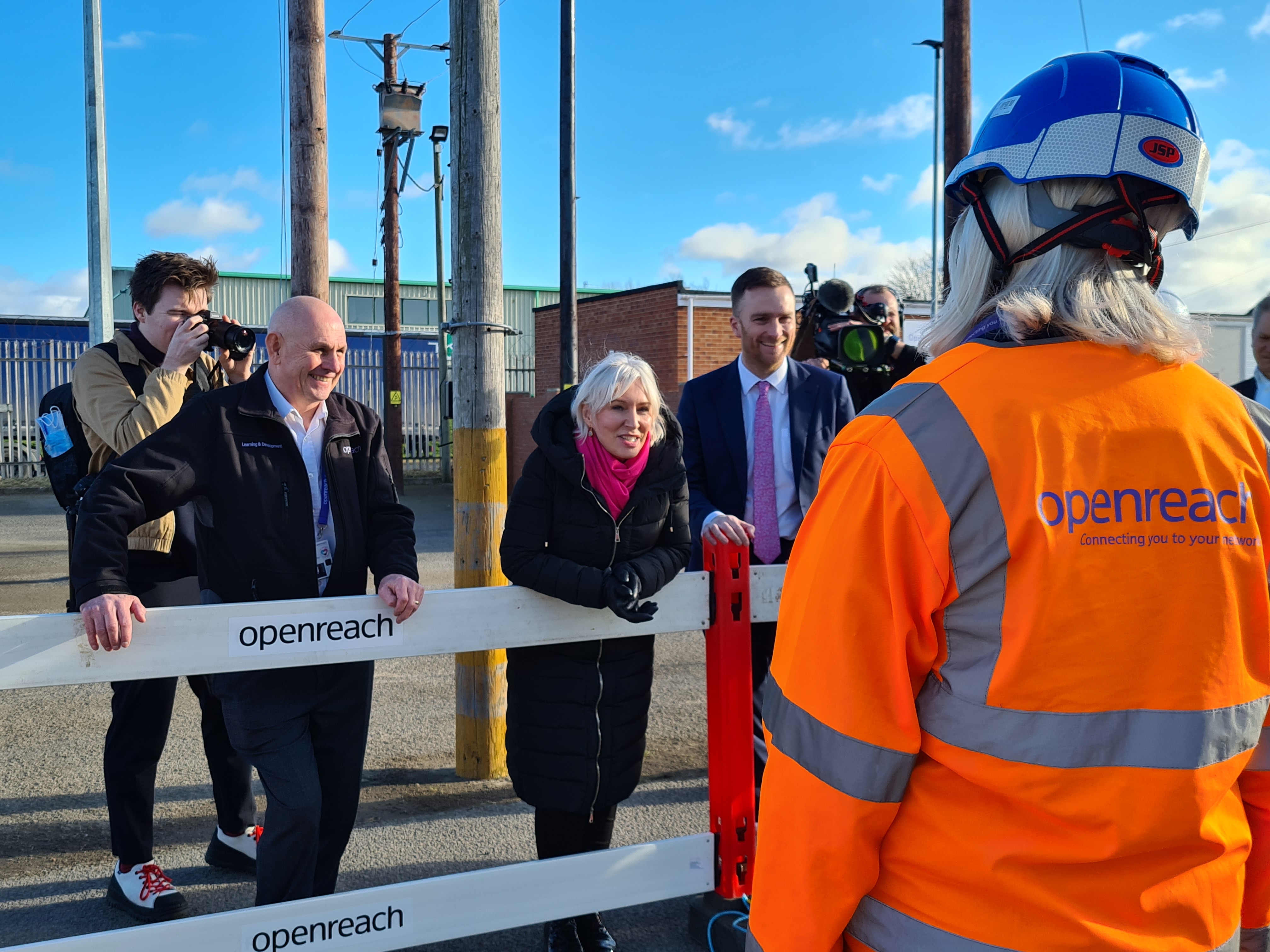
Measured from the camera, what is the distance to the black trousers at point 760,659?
3352 millimetres

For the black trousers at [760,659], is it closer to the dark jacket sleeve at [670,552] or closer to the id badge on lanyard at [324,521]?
the dark jacket sleeve at [670,552]

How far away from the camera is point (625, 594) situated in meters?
2.67

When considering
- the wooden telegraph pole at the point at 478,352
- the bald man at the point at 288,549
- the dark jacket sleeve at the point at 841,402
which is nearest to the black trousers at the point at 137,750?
the bald man at the point at 288,549

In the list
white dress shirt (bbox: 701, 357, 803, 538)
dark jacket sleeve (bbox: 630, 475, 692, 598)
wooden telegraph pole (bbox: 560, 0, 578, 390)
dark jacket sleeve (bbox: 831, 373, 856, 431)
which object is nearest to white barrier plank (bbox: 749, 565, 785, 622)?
dark jacket sleeve (bbox: 630, 475, 692, 598)

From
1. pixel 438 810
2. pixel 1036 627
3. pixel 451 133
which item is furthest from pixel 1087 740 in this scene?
pixel 451 133

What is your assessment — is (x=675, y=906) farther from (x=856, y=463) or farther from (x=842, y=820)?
(x=856, y=463)

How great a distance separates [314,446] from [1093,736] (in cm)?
234

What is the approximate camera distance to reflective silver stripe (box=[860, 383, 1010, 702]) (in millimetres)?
1095

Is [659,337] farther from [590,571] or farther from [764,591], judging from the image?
[590,571]

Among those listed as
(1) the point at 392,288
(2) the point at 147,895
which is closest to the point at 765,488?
(2) the point at 147,895

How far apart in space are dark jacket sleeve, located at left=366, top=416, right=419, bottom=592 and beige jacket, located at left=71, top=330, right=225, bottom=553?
26.2 inches

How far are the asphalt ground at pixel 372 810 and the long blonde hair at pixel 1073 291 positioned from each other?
2.55m

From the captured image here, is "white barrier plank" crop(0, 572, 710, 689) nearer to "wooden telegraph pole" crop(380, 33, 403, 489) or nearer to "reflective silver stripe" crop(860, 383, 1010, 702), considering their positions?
"reflective silver stripe" crop(860, 383, 1010, 702)

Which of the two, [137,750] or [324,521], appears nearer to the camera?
[324,521]
